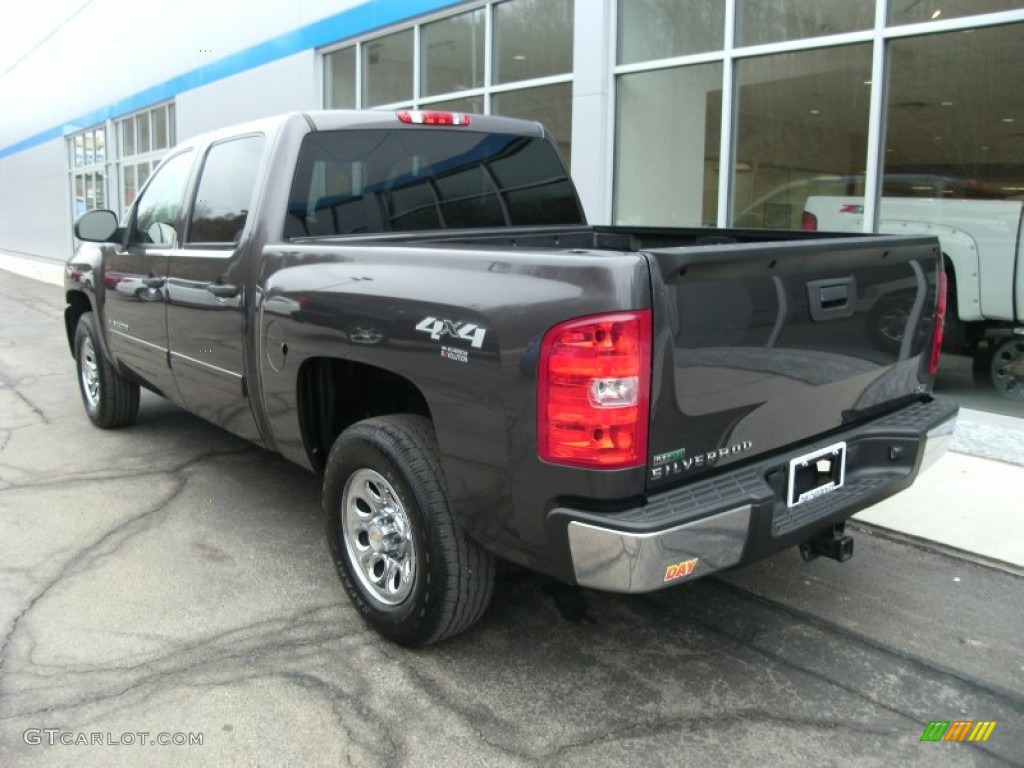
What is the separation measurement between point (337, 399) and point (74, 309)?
153 inches

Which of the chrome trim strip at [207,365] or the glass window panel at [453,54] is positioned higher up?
the glass window panel at [453,54]

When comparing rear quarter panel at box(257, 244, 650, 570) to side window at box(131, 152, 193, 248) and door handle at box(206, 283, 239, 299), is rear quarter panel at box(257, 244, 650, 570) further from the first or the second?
side window at box(131, 152, 193, 248)

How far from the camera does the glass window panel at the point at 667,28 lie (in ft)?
25.3

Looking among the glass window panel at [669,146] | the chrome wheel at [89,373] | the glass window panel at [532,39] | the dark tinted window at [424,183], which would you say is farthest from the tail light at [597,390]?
the glass window panel at [532,39]

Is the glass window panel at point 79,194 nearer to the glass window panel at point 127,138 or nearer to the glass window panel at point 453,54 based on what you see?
the glass window panel at point 127,138

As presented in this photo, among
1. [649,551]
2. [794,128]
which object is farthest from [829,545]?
[794,128]

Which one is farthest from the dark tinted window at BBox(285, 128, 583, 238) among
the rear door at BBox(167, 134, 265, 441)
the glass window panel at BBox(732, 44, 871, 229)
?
the glass window panel at BBox(732, 44, 871, 229)

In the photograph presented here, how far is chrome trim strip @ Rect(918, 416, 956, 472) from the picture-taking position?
3.24 meters

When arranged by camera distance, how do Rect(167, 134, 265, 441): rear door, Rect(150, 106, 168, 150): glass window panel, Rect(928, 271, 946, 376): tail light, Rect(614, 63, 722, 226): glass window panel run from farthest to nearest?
Rect(150, 106, 168, 150): glass window panel → Rect(614, 63, 722, 226): glass window panel → Rect(167, 134, 265, 441): rear door → Rect(928, 271, 946, 376): tail light

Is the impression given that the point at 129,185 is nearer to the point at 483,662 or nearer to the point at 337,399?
the point at 337,399

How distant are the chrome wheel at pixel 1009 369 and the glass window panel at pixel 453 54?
6372 millimetres

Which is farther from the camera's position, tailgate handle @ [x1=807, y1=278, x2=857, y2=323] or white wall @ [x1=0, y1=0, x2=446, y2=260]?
white wall @ [x1=0, y1=0, x2=446, y2=260]

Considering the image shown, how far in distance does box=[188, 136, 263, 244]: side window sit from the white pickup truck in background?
15.5ft

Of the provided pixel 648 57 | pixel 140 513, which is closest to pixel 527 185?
pixel 140 513
